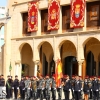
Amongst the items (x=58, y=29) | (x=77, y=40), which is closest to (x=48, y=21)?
(x=58, y=29)

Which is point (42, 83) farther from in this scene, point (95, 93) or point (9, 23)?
point (9, 23)

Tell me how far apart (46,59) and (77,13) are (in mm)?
8874

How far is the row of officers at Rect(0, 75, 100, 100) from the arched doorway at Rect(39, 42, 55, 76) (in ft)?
42.6

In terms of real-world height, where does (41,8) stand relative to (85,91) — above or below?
above

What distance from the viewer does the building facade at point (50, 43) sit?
3856 centimetres

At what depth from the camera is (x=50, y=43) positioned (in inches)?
1642

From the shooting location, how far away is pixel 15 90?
3281 cm

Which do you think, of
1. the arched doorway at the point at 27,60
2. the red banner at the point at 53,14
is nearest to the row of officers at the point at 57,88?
the red banner at the point at 53,14

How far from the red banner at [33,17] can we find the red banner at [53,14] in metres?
1.99

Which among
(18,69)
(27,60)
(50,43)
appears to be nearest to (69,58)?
(50,43)

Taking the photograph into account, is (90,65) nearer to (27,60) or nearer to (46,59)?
(46,59)

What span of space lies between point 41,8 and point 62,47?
4.67m

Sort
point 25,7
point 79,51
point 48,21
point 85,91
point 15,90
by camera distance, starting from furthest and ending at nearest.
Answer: point 25,7 → point 48,21 → point 79,51 → point 15,90 → point 85,91

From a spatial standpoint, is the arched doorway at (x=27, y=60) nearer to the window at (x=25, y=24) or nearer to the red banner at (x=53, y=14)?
the window at (x=25, y=24)
